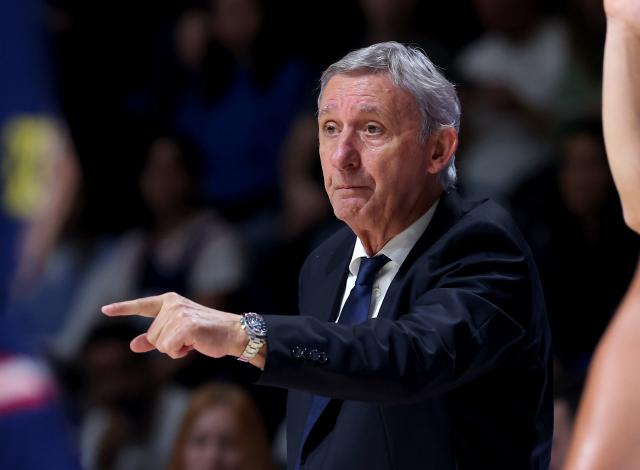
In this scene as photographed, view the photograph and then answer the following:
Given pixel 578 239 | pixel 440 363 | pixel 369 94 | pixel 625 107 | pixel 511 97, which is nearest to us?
pixel 625 107

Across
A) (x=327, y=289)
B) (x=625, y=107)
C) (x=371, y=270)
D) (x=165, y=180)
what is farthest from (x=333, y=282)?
(x=165, y=180)

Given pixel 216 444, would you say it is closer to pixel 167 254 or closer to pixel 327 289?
pixel 167 254

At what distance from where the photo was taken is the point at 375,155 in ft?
9.73

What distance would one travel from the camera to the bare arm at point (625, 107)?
2.21m

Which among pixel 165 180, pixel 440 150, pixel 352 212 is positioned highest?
pixel 440 150

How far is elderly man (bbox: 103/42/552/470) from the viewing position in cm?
255

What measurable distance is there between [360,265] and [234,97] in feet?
10.6

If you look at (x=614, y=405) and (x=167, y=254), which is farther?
(x=167, y=254)

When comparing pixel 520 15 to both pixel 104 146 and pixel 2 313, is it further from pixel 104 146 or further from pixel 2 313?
pixel 2 313

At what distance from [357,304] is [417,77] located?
513mm

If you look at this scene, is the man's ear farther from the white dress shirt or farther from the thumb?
the thumb

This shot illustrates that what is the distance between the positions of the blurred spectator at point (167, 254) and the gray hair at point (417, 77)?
2.71m

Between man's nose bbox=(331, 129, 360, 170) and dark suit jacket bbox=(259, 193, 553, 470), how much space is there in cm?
23

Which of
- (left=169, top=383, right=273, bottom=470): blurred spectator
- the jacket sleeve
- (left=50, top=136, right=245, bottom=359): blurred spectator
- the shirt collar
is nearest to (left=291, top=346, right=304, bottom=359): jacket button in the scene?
the jacket sleeve
